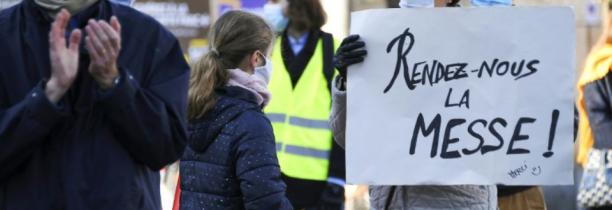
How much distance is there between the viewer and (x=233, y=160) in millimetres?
4840

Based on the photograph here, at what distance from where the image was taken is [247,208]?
479 cm

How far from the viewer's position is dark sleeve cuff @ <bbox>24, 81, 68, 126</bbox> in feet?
11.6

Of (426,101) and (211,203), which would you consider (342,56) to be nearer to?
(426,101)

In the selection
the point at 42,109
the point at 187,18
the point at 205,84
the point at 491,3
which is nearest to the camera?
the point at 42,109

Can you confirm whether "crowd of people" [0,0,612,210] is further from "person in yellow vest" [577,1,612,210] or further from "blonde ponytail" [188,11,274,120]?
"person in yellow vest" [577,1,612,210]

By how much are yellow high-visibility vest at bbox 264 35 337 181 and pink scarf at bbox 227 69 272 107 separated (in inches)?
86.4

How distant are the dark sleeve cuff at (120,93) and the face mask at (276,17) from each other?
4006 millimetres

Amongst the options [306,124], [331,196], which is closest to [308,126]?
[306,124]

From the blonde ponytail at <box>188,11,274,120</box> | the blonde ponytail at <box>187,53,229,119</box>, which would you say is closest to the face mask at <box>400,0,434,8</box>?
the blonde ponytail at <box>188,11,274,120</box>

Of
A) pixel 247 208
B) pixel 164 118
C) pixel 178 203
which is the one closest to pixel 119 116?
pixel 164 118

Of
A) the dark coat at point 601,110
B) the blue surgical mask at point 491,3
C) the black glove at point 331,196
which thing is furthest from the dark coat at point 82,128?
the black glove at point 331,196

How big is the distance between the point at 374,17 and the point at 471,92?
41 cm

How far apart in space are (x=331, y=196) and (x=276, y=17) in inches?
47.6

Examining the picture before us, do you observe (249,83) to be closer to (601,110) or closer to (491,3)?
(491,3)
